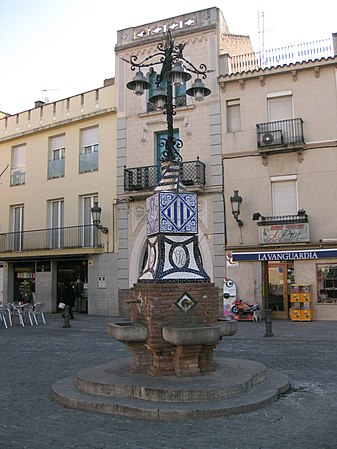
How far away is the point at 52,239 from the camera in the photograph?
76.7 ft

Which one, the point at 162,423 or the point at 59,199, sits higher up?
the point at 59,199

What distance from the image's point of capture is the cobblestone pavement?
4.99 m

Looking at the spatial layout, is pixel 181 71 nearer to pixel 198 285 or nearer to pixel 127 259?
pixel 198 285

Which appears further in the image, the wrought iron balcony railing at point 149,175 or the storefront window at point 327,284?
the wrought iron balcony railing at point 149,175

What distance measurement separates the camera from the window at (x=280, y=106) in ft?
63.6

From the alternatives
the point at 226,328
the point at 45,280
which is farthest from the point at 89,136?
the point at 226,328

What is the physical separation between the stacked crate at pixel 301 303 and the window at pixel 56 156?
12290 mm

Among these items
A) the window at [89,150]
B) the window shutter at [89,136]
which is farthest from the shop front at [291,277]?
the window shutter at [89,136]

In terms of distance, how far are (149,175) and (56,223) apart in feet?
19.0

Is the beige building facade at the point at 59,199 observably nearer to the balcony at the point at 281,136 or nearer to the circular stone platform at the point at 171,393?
the balcony at the point at 281,136

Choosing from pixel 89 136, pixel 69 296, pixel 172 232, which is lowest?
pixel 69 296

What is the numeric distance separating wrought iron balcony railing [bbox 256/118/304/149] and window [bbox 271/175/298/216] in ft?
4.34

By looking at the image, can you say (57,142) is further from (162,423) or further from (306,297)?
(162,423)

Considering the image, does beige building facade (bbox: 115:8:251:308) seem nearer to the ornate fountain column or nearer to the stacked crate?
Answer: the stacked crate
